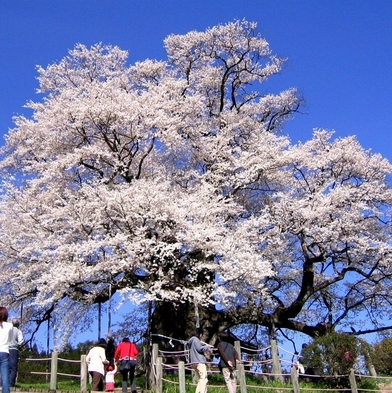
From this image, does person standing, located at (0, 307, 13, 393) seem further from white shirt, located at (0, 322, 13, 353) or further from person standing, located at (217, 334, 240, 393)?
person standing, located at (217, 334, 240, 393)

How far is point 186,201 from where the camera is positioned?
18.4 m

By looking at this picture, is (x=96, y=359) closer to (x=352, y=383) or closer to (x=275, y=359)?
(x=275, y=359)

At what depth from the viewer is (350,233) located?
66.5 ft

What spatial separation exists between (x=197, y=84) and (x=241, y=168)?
218 inches

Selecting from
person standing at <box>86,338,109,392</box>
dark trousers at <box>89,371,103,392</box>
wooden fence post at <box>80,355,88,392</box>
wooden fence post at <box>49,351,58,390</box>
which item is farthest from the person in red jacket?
wooden fence post at <box>49,351,58,390</box>

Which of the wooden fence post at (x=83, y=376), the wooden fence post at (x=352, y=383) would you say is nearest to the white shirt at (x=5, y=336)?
the wooden fence post at (x=83, y=376)

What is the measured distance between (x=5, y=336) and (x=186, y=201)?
1130 cm

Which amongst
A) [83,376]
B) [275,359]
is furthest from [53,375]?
[275,359]

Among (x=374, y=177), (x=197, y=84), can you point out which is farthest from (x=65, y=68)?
(x=374, y=177)

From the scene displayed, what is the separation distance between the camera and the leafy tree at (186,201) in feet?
57.1

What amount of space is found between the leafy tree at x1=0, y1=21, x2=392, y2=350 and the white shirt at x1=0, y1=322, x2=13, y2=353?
7984mm

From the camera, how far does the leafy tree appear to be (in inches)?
Result: 685

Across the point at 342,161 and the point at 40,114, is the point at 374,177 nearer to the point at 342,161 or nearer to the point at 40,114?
the point at 342,161

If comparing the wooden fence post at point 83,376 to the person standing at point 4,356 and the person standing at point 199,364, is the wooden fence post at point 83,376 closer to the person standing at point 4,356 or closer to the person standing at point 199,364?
the person standing at point 199,364
